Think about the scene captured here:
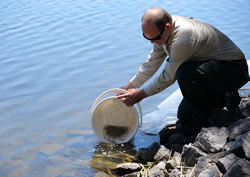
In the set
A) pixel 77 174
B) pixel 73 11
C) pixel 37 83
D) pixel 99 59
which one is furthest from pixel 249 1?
pixel 77 174

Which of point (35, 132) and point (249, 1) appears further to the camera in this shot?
point (249, 1)

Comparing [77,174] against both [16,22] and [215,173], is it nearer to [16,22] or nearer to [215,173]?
[215,173]

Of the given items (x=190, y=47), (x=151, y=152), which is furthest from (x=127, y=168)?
(x=190, y=47)

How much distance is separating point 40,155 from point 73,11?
211 inches

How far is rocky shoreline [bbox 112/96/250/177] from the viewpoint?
7.18 feet

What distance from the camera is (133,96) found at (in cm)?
278

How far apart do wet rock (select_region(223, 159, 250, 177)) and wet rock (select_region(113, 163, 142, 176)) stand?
74 cm

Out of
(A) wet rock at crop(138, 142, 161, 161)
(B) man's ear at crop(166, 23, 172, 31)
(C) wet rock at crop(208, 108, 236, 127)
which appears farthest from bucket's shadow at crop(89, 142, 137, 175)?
(B) man's ear at crop(166, 23, 172, 31)

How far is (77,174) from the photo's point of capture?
2766mm

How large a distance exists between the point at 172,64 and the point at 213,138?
1.92ft

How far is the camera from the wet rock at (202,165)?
7.39ft

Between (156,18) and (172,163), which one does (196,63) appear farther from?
(172,163)

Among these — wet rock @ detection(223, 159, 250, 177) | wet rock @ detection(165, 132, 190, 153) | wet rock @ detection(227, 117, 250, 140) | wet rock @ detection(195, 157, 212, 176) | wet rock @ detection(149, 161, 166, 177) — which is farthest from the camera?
wet rock @ detection(165, 132, 190, 153)

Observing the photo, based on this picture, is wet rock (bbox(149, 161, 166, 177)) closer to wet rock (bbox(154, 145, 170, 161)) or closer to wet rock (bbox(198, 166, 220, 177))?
wet rock (bbox(154, 145, 170, 161))
